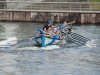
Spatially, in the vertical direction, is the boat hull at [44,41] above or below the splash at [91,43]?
above

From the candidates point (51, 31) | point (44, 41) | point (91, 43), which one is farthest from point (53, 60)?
point (91, 43)

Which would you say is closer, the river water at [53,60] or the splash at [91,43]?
the river water at [53,60]

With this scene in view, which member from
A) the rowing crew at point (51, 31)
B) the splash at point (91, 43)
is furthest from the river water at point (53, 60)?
the rowing crew at point (51, 31)

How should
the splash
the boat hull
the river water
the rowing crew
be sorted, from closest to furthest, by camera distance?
the river water
the boat hull
the rowing crew
the splash

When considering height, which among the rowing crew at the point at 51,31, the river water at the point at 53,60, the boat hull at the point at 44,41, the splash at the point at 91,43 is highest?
the rowing crew at the point at 51,31

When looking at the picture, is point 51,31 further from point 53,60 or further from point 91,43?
point 53,60

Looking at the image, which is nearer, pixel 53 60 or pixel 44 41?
pixel 53 60

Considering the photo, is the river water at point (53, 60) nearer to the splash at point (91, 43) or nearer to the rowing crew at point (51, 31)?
the splash at point (91, 43)

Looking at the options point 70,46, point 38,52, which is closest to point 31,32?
point 70,46

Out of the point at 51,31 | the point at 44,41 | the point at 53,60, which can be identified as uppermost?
the point at 51,31

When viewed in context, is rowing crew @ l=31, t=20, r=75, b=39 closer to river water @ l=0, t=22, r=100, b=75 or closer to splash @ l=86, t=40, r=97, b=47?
river water @ l=0, t=22, r=100, b=75

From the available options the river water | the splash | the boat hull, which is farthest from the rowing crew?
the splash

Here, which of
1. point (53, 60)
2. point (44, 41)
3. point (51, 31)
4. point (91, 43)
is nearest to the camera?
point (53, 60)

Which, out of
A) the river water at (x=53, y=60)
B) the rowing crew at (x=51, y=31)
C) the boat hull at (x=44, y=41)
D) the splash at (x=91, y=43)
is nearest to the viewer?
the river water at (x=53, y=60)
